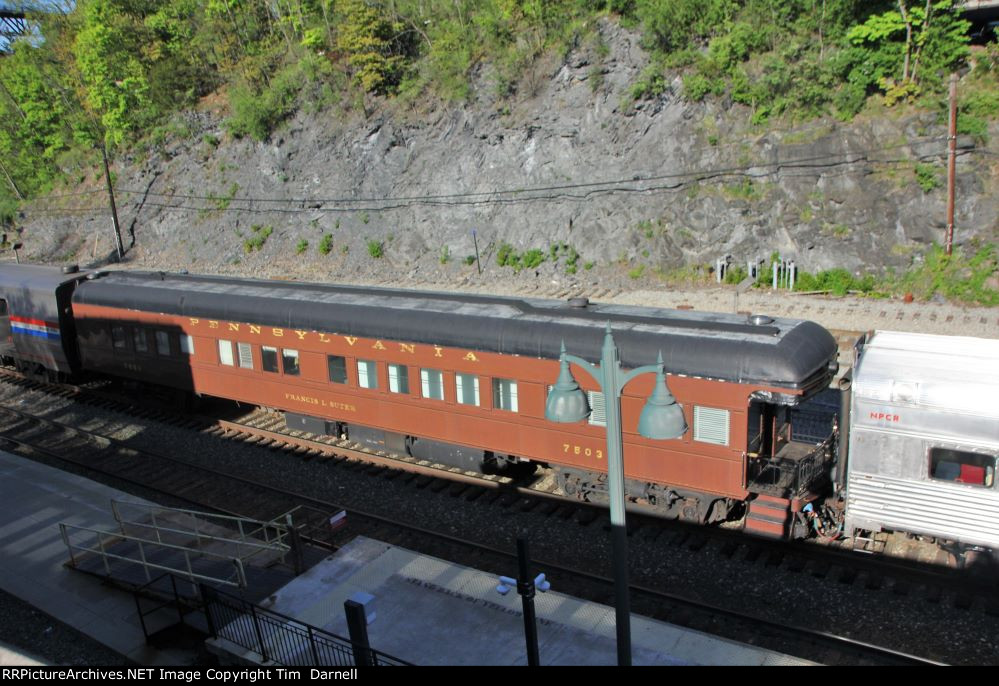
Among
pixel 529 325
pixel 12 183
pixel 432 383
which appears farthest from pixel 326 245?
pixel 12 183

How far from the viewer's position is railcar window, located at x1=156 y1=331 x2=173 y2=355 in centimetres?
1981

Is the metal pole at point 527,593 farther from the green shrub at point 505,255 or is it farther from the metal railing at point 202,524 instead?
the green shrub at point 505,255

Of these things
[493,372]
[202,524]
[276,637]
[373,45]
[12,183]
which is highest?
[373,45]

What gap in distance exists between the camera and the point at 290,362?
1738 cm

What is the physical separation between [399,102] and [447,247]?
10064mm

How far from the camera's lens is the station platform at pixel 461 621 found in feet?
30.8

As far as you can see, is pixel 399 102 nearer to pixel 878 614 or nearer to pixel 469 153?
pixel 469 153

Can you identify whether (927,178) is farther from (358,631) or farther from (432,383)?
(358,631)

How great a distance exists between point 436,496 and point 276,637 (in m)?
5.69

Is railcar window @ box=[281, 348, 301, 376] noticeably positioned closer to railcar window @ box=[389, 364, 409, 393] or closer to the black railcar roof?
the black railcar roof

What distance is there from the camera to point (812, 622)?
10.5 m

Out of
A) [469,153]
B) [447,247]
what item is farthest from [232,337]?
[469,153]

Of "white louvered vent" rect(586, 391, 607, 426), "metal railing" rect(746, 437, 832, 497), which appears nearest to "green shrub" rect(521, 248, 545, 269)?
"white louvered vent" rect(586, 391, 607, 426)

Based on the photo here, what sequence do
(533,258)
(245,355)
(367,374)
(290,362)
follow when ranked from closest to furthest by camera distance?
(367,374) → (290,362) → (245,355) → (533,258)
